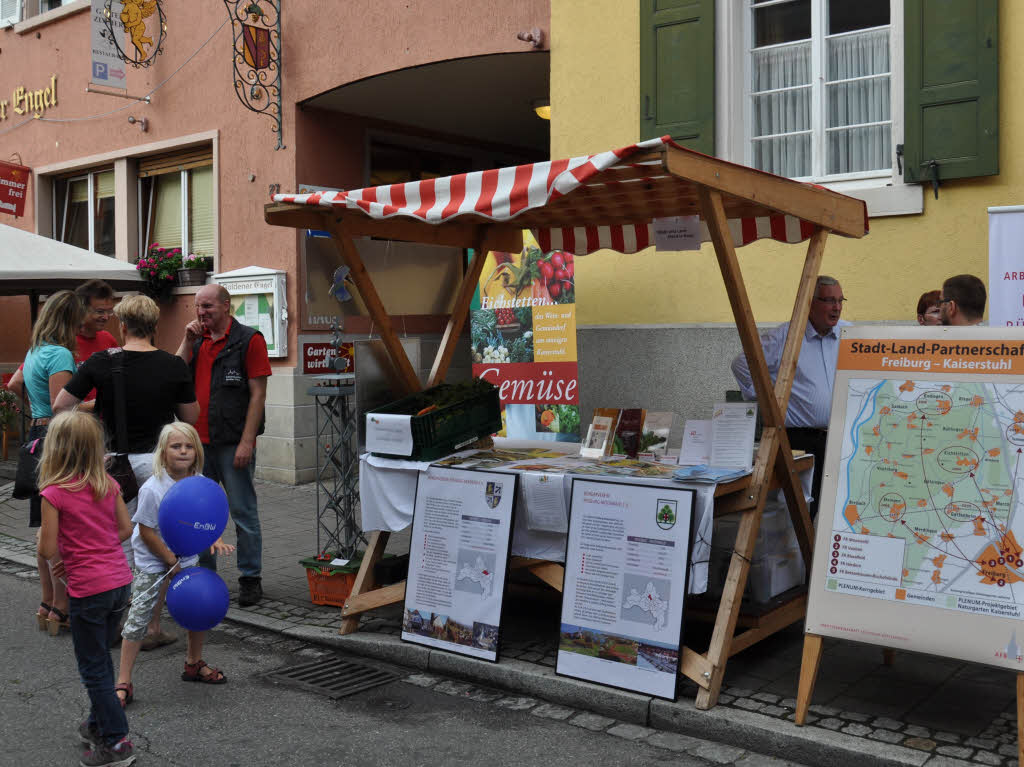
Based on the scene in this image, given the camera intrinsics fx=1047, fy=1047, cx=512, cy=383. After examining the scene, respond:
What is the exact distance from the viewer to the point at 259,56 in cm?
1082

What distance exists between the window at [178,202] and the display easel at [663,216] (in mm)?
6621

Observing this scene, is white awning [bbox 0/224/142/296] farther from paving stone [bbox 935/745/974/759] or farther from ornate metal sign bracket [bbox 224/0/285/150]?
paving stone [bbox 935/745/974/759]

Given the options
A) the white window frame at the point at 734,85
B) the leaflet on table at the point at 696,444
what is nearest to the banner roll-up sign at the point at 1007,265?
the white window frame at the point at 734,85

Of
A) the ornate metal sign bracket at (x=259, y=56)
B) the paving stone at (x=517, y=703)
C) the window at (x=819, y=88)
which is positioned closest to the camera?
the paving stone at (x=517, y=703)

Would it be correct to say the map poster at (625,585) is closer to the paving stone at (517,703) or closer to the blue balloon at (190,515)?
the paving stone at (517,703)

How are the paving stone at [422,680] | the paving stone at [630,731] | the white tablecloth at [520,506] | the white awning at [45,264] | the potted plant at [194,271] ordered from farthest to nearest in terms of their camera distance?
the potted plant at [194,271], the white awning at [45,264], the paving stone at [422,680], the white tablecloth at [520,506], the paving stone at [630,731]

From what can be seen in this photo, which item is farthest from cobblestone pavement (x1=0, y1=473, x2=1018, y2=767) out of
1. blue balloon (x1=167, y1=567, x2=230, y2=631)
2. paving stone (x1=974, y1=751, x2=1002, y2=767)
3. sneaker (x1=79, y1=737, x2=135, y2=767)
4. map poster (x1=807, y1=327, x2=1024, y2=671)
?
sneaker (x1=79, y1=737, x2=135, y2=767)

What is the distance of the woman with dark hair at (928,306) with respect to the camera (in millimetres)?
6059

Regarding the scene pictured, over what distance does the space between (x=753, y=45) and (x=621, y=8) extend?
1.09 metres

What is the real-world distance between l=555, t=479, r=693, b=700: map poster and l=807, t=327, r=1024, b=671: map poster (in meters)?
0.59

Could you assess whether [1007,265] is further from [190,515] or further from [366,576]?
[190,515]

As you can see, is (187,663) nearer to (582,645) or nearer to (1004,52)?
(582,645)

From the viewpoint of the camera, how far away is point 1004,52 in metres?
6.32

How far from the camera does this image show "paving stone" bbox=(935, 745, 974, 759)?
3854mm
